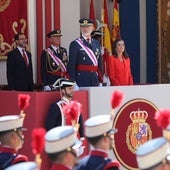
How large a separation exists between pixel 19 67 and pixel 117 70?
4.48ft

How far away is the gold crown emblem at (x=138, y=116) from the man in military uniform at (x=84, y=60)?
72 cm

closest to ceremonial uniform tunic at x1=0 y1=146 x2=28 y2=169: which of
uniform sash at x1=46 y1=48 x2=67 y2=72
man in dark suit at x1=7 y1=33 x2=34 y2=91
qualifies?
man in dark suit at x1=7 y1=33 x2=34 y2=91

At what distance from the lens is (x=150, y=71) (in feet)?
40.3

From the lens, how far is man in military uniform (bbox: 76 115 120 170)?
13.4ft

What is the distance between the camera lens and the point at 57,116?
6.47 meters

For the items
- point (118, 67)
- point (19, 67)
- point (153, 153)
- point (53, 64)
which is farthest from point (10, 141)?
point (53, 64)

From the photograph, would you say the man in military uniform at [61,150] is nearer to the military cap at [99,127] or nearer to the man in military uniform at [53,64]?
the military cap at [99,127]

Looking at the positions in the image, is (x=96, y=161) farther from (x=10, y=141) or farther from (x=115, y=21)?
(x=115, y=21)

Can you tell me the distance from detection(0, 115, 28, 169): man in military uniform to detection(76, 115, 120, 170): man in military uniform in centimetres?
51

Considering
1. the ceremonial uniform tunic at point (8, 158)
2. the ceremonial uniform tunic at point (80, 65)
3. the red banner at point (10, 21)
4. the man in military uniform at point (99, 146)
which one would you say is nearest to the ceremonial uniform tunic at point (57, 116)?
the ceremonial uniform tunic at point (80, 65)

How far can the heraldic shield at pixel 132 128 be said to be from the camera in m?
7.19

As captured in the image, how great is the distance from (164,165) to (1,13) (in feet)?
20.2

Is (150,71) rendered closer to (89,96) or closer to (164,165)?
(89,96)

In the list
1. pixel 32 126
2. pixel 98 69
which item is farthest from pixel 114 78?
pixel 32 126
